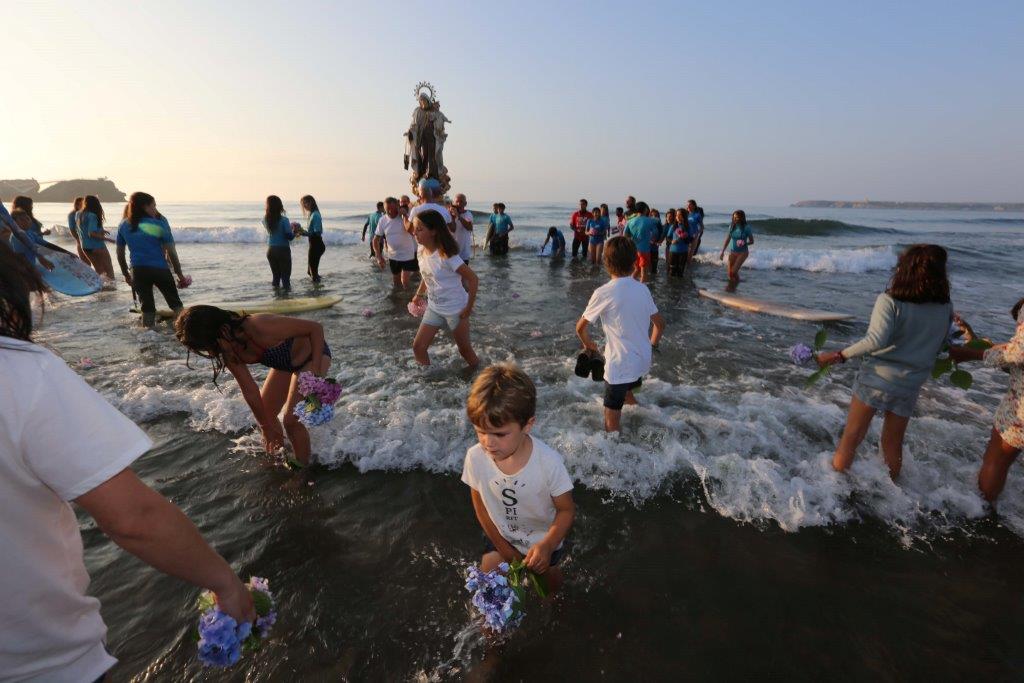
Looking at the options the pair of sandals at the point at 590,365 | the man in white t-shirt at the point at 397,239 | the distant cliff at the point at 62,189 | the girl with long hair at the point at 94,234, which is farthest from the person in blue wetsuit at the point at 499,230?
the distant cliff at the point at 62,189

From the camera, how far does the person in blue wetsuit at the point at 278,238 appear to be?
9414 mm

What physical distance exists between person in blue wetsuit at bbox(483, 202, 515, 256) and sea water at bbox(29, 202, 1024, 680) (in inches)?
494

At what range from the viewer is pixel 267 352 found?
11.7ft

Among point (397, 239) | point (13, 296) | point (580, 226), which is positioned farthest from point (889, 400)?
point (580, 226)

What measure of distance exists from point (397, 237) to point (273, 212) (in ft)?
8.25

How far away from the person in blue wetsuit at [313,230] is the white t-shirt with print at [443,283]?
597cm

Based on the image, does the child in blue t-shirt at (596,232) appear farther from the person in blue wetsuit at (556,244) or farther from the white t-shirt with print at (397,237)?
the white t-shirt with print at (397,237)

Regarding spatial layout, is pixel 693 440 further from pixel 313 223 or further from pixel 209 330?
pixel 313 223

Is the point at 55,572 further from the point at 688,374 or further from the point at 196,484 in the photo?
the point at 688,374

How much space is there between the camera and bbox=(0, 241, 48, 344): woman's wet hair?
3.22 ft

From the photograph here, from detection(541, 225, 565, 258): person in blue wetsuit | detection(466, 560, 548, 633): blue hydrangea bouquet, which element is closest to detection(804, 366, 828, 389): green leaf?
detection(466, 560, 548, 633): blue hydrangea bouquet

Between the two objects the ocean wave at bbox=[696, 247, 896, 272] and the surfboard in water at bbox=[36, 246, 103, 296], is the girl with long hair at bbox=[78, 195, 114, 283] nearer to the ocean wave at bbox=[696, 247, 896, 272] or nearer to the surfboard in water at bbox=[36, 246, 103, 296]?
the surfboard in water at bbox=[36, 246, 103, 296]

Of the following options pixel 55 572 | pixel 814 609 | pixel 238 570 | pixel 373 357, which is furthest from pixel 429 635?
pixel 373 357

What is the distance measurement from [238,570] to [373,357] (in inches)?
158
